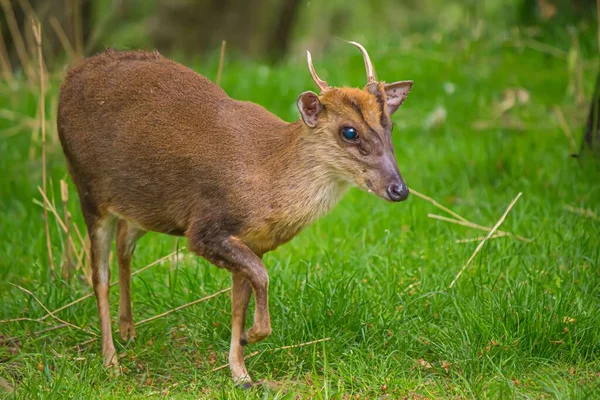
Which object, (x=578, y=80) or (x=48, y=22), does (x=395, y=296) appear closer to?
(x=578, y=80)

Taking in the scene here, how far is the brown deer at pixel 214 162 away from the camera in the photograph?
4.42 m

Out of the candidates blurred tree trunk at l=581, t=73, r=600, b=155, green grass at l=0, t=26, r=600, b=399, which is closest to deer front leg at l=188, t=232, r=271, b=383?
green grass at l=0, t=26, r=600, b=399

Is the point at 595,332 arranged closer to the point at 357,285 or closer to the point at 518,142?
the point at 357,285

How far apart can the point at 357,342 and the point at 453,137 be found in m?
3.46

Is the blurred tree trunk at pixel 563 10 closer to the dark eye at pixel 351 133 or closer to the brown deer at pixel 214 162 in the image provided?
the brown deer at pixel 214 162

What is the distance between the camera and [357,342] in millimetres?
4801

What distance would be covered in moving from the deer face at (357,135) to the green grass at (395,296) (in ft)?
2.67

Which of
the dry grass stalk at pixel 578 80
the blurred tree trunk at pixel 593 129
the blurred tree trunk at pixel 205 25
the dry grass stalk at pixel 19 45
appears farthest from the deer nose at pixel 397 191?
the blurred tree trunk at pixel 205 25

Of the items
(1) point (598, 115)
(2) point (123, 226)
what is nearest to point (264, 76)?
(1) point (598, 115)

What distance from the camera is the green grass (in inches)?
176

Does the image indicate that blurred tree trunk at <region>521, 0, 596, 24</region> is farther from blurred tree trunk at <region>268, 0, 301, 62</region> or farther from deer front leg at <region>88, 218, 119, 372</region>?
deer front leg at <region>88, 218, 119, 372</region>

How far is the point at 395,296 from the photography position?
5109 millimetres

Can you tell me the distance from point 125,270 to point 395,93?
1.71 meters

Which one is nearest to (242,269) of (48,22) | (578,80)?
(578,80)
